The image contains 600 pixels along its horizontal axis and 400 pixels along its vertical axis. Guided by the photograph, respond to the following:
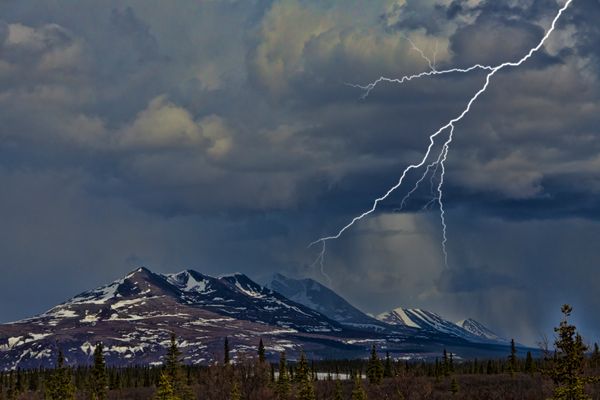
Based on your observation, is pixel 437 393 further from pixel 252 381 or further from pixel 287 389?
pixel 252 381

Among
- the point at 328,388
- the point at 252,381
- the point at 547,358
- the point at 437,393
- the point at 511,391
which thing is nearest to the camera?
the point at 547,358

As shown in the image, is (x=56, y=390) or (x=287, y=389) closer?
(x=56, y=390)

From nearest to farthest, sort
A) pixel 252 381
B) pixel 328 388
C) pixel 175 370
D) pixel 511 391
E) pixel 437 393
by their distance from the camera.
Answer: pixel 175 370
pixel 511 391
pixel 437 393
pixel 252 381
pixel 328 388

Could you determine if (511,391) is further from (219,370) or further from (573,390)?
(573,390)

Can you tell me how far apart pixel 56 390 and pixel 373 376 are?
8339cm

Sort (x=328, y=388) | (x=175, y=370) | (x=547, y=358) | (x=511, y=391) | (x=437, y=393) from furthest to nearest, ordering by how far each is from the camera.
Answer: (x=328, y=388) < (x=437, y=393) < (x=511, y=391) < (x=175, y=370) < (x=547, y=358)

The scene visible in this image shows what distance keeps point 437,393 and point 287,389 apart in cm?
2846

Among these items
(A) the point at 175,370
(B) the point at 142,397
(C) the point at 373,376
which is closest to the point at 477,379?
(C) the point at 373,376

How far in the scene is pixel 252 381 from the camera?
176500 millimetres

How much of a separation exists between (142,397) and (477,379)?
76831 millimetres

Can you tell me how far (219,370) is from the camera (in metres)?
194

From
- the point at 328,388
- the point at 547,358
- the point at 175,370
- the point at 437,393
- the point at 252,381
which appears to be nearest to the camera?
the point at 547,358

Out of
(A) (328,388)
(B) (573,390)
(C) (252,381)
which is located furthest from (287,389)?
(B) (573,390)

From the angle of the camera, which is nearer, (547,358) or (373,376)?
(547,358)
